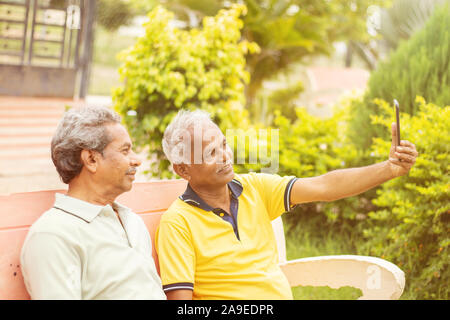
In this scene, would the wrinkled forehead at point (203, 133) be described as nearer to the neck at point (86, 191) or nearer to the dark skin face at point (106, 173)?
the dark skin face at point (106, 173)

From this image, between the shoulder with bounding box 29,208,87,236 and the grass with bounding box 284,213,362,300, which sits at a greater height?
the shoulder with bounding box 29,208,87,236

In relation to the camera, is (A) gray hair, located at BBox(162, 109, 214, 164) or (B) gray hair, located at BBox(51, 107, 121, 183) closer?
(B) gray hair, located at BBox(51, 107, 121, 183)

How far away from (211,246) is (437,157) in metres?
1.84

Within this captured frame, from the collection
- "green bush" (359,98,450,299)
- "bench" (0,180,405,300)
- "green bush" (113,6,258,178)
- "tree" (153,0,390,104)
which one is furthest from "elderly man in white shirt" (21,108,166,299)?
"tree" (153,0,390,104)

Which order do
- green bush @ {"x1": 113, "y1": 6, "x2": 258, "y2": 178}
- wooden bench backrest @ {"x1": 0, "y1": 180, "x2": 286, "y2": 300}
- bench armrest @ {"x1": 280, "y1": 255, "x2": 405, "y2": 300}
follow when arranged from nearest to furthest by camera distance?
wooden bench backrest @ {"x1": 0, "y1": 180, "x2": 286, "y2": 300}, bench armrest @ {"x1": 280, "y1": 255, "x2": 405, "y2": 300}, green bush @ {"x1": 113, "y1": 6, "x2": 258, "y2": 178}

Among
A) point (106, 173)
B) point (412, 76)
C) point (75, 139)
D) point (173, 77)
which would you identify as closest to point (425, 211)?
point (412, 76)

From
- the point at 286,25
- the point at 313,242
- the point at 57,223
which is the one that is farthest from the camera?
the point at 286,25

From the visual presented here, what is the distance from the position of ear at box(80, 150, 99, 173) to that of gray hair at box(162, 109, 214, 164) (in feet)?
1.32

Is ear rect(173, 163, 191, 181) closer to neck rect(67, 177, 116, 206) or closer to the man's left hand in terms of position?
neck rect(67, 177, 116, 206)

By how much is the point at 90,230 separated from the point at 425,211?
2334mm

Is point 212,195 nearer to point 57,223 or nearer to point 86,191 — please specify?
point 86,191

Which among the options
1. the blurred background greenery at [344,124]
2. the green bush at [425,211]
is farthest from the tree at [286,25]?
→ the green bush at [425,211]

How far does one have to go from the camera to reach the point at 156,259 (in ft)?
6.70

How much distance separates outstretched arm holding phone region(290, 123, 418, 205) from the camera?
1997 millimetres
